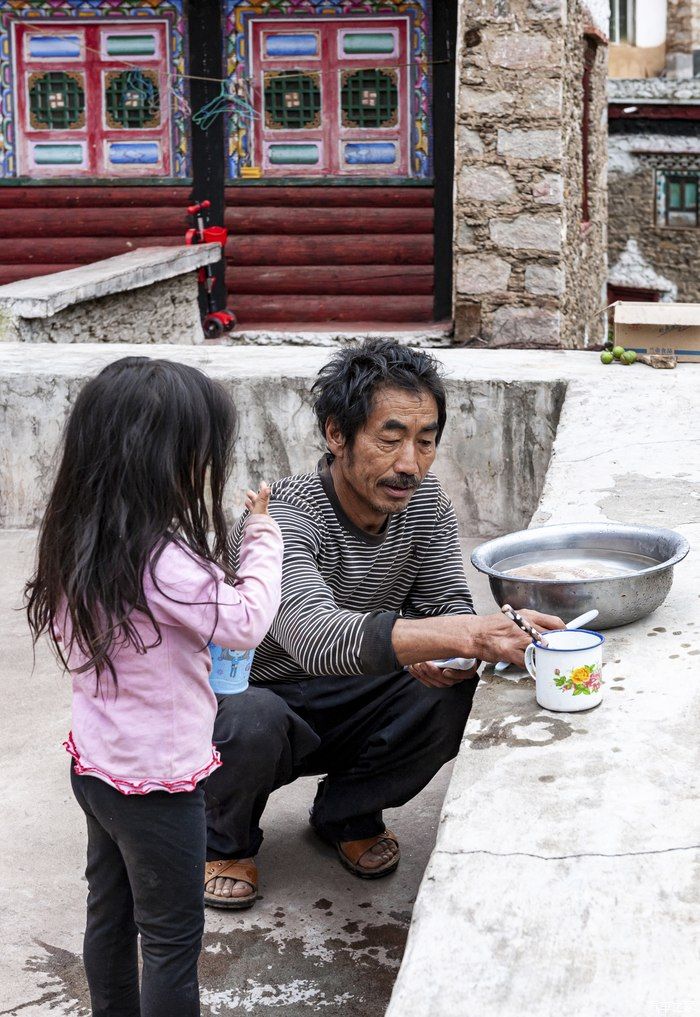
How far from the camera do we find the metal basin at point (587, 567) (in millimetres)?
2395

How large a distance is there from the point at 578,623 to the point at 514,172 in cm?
623

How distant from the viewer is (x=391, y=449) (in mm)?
2557

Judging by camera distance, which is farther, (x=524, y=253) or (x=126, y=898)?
(x=524, y=253)

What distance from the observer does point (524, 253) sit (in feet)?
26.7

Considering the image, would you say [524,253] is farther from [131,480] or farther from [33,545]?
[131,480]

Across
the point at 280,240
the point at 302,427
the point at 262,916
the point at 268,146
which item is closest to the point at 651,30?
the point at 268,146

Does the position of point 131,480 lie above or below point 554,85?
below

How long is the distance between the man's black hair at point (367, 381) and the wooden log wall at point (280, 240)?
7073mm

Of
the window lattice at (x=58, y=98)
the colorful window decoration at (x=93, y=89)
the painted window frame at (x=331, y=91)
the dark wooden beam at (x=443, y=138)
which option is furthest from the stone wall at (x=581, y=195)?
the window lattice at (x=58, y=98)

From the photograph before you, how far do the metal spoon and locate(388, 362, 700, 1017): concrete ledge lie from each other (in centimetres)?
3

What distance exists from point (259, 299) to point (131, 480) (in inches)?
326

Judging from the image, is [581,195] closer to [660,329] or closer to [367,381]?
[660,329]

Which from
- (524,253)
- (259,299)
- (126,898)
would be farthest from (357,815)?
(259,299)

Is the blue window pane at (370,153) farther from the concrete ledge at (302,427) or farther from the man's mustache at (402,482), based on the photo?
the man's mustache at (402,482)
